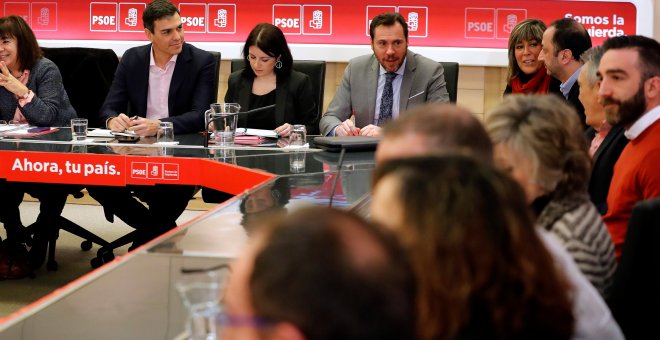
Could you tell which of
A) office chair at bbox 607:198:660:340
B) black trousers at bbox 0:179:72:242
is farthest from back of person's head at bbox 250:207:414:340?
black trousers at bbox 0:179:72:242

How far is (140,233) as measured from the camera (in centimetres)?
452

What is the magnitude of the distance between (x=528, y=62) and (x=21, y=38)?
256 cm

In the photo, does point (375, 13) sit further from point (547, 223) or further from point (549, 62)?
point (547, 223)

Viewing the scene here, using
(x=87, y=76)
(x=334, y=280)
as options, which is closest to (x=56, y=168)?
(x=87, y=76)

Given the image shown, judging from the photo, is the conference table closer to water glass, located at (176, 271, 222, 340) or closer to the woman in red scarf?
water glass, located at (176, 271, 222, 340)

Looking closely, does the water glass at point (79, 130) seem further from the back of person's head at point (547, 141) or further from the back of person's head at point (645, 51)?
the back of person's head at point (547, 141)

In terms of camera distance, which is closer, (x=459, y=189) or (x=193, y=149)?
(x=459, y=189)

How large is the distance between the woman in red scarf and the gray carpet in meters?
2.33

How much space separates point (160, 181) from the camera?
3518 millimetres

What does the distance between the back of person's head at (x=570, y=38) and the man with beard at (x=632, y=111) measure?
5.11 feet

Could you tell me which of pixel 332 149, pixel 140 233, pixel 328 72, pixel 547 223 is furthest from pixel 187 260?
pixel 328 72

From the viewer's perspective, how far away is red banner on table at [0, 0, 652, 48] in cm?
580

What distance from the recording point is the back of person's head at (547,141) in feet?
5.93

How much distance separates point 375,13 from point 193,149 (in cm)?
243
